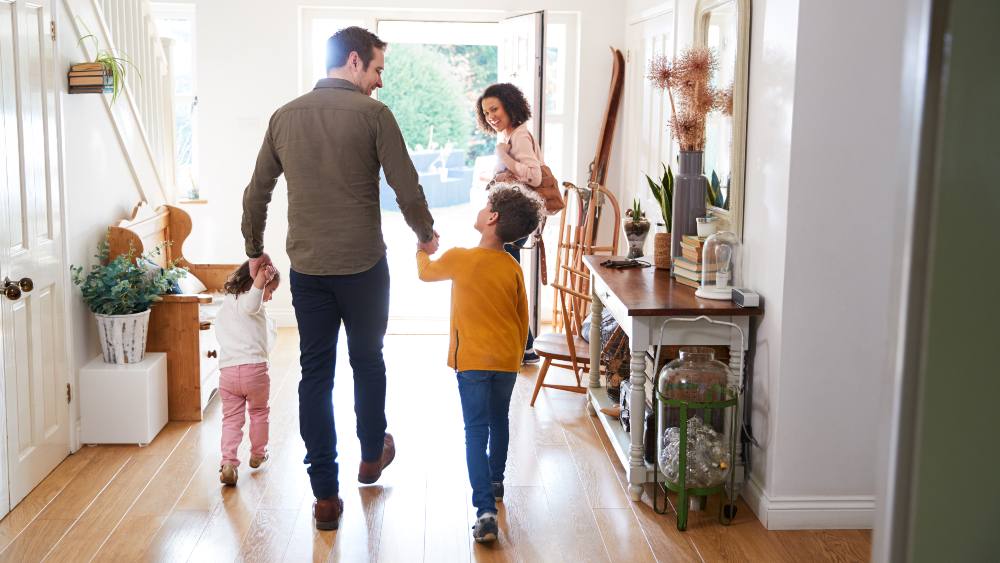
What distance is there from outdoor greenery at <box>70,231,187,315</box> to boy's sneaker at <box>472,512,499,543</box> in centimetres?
190

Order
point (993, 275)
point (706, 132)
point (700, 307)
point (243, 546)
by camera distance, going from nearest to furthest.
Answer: point (993, 275) → point (243, 546) → point (700, 307) → point (706, 132)

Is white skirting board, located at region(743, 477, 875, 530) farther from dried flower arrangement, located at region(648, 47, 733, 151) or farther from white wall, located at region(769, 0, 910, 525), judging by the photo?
dried flower arrangement, located at region(648, 47, 733, 151)

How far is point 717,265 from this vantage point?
138 inches

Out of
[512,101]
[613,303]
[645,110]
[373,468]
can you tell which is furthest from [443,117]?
[373,468]

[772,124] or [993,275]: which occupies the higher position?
[772,124]

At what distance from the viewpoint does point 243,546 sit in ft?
10.2

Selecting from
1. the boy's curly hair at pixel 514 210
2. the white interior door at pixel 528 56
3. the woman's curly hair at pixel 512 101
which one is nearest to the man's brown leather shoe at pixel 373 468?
the boy's curly hair at pixel 514 210

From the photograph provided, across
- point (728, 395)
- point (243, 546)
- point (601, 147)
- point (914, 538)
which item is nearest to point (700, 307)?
point (728, 395)

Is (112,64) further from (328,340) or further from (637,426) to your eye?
(637,426)

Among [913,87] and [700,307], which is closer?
[913,87]

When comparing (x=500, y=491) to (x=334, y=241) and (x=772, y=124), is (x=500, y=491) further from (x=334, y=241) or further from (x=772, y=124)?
(x=772, y=124)

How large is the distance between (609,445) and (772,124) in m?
1.63

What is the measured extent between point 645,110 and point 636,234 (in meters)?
1.68

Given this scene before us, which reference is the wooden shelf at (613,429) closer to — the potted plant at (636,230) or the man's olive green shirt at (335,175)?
the potted plant at (636,230)
